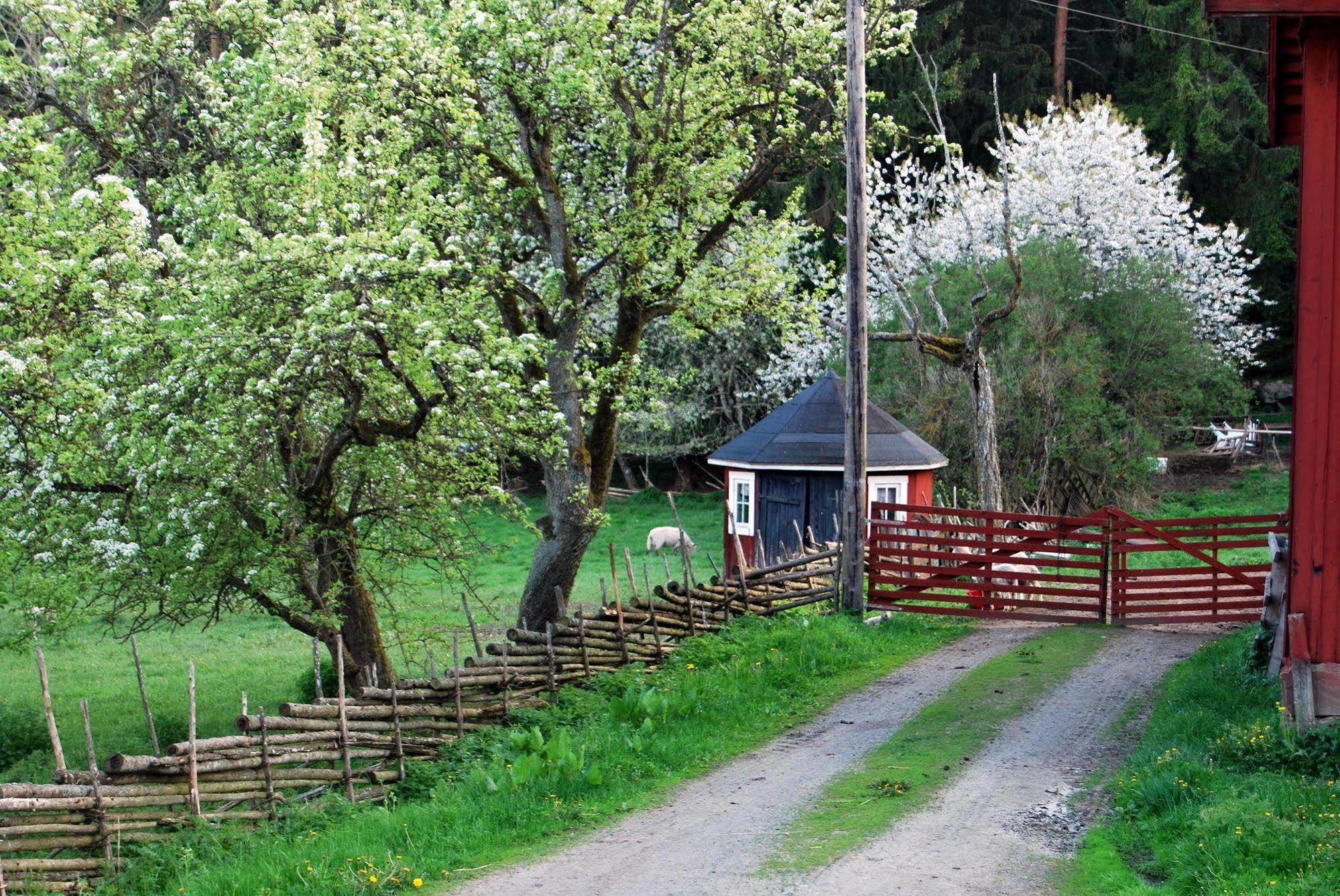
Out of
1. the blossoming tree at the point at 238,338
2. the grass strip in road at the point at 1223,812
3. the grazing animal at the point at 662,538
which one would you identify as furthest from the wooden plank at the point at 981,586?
the grazing animal at the point at 662,538

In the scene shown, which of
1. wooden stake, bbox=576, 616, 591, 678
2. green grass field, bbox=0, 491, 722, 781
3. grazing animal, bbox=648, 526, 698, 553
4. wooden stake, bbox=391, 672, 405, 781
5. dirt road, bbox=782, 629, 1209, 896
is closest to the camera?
dirt road, bbox=782, 629, 1209, 896

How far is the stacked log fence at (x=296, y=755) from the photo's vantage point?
7457 millimetres

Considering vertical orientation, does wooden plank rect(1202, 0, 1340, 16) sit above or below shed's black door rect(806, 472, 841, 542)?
above

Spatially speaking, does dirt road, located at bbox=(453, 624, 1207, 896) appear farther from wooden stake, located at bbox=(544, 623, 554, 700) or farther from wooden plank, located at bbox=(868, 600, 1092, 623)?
wooden plank, located at bbox=(868, 600, 1092, 623)

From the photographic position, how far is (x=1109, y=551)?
1622cm

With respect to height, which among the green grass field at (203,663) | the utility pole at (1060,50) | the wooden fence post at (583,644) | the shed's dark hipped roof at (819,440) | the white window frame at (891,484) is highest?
the utility pole at (1060,50)

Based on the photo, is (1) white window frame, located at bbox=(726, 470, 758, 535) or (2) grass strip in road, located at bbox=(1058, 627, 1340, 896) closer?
(2) grass strip in road, located at bbox=(1058, 627, 1340, 896)

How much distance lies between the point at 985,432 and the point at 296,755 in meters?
13.0

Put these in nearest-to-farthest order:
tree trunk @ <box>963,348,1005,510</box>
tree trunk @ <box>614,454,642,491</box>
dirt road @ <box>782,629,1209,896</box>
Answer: dirt road @ <box>782,629,1209,896</box> → tree trunk @ <box>963,348,1005,510</box> → tree trunk @ <box>614,454,642,491</box>

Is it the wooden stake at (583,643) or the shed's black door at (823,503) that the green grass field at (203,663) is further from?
the shed's black door at (823,503)

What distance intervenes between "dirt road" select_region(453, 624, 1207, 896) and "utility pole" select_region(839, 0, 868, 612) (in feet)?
12.2

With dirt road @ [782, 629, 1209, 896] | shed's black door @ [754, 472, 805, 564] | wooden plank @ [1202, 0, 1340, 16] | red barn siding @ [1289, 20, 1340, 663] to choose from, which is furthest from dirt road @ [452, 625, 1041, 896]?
shed's black door @ [754, 472, 805, 564]

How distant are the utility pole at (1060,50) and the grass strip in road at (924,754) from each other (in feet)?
84.7

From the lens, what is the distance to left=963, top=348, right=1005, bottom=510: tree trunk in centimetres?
1895
